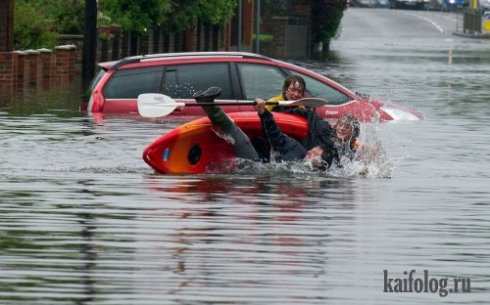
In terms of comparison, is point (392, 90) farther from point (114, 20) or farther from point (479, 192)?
point (479, 192)

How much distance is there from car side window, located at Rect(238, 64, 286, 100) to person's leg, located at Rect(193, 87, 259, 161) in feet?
20.3

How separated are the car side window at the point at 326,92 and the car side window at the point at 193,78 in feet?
3.80

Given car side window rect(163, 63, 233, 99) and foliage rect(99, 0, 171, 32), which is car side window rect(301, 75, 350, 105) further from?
foliage rect(99, 0, 171, 32)

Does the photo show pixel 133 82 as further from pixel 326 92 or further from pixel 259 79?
pixel 326 92

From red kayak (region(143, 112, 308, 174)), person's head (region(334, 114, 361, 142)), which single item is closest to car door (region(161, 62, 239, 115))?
red kayak (region(143, 112, 308, 174))

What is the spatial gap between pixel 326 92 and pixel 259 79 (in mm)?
1035

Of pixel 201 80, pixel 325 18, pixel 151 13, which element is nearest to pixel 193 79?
pixel 201 80

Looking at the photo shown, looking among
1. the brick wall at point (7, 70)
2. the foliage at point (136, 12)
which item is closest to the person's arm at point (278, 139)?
the brick wall at point (7, 70)

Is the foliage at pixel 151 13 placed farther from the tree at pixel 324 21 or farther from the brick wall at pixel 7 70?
the tree at pixel 324 21

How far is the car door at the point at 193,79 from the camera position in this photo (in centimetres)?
2617

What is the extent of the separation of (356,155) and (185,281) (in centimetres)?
862

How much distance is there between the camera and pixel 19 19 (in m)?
44.7

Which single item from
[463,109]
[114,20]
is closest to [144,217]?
[463,109]

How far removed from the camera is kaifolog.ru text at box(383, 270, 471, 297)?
11461 mm
